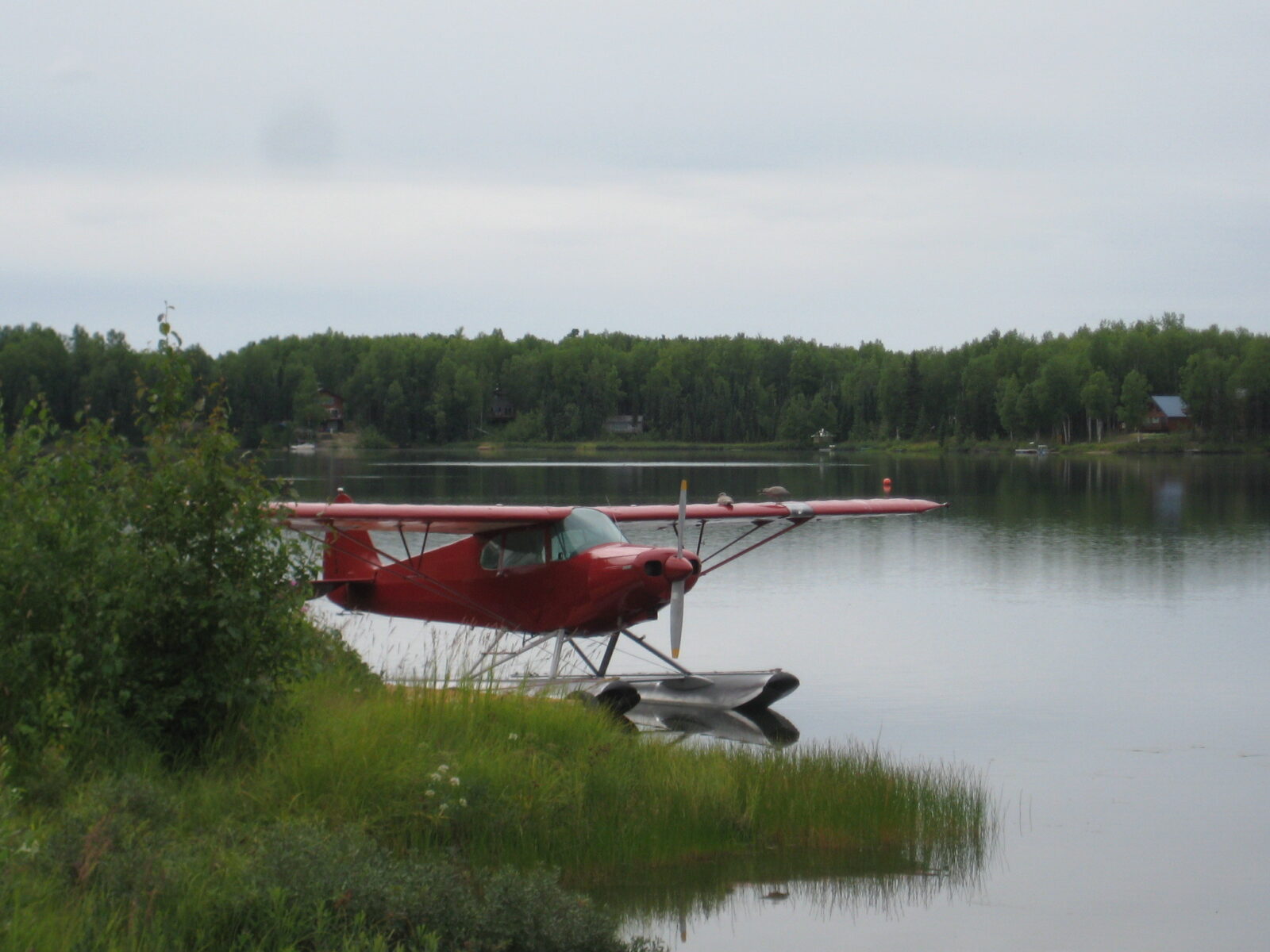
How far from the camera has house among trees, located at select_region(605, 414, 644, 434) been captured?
396 feet

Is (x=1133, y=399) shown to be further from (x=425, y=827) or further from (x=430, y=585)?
(x=425, y=827)

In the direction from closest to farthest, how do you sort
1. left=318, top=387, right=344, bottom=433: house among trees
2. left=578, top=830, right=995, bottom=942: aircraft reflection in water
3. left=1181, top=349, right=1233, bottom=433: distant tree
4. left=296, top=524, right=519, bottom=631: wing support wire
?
1. left=578, top=830, right=995, bottom=942: aircraft reflection in water
2. left=296, top=524, right=519, bottom=631: wing support wire
3. left=1181, top=349, right=1233, bottom=433: distant tree
4. left=318, top=387, right=344, bottom=433: house among trees

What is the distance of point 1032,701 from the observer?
12.0m

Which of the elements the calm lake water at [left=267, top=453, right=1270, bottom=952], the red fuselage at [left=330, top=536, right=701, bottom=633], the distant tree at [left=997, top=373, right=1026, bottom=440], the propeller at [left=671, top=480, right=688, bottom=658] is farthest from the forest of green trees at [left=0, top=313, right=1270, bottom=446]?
the propeller at [left=671, top=480, right=688, bottom=658]

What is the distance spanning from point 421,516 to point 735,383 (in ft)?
367

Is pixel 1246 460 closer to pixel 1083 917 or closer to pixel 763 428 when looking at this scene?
pixel 763 428

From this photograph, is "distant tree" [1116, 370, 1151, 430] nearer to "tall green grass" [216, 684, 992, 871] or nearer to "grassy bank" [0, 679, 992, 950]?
"grassy bank" [0, 679, 992, 950]

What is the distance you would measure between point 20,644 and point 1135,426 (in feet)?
307

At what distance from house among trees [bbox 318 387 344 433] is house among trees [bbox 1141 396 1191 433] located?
2544 inches

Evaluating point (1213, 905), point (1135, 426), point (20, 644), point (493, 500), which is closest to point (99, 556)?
point (20, 644)

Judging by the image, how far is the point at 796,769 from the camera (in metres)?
7.40

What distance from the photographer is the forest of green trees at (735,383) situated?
8838 cm

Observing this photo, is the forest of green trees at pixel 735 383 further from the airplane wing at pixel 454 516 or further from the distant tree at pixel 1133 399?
the airplane wing at pixel 454 516

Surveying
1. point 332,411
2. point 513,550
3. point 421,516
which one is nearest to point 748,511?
point 513,550
